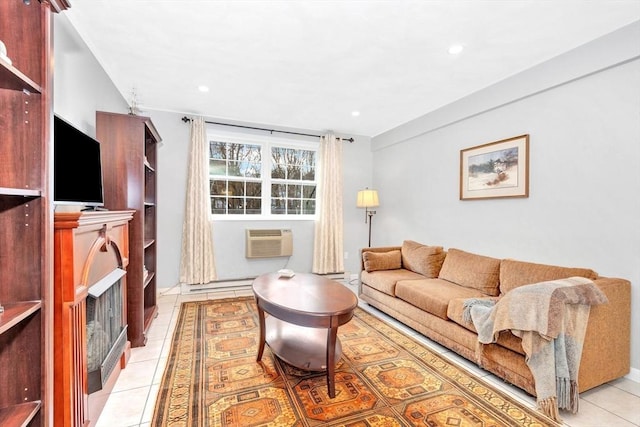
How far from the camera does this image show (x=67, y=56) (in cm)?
210

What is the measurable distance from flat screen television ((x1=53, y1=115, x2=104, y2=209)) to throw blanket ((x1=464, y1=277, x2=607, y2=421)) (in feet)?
9.15

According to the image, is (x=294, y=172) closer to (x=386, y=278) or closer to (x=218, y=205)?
(x=218, y=205)

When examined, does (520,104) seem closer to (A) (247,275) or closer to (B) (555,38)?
(B) (555,38)

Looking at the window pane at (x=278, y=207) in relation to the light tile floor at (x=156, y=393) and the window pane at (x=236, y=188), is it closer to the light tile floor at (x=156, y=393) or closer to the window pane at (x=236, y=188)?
the window pane at (x=236, y=188)

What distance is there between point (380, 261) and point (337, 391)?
6.48 ft

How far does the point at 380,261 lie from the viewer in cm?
373

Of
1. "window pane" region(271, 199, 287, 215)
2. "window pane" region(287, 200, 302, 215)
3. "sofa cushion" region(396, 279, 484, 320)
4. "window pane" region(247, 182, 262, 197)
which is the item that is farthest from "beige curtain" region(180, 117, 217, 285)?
"sofa cushion" region(396, 279, 484, 320)

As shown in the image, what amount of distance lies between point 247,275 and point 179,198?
4.91 ft

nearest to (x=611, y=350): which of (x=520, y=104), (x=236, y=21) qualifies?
(x=520, y=104)

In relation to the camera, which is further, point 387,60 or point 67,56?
point 387,60

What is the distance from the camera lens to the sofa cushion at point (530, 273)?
224 centimetres

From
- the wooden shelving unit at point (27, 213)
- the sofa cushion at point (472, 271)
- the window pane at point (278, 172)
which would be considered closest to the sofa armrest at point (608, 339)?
the sofa cushion at point (472, 271)

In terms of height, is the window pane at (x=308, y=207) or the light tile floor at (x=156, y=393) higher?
the window pane at (x=308, y=207)

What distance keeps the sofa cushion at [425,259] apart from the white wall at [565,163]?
14.0 inches
